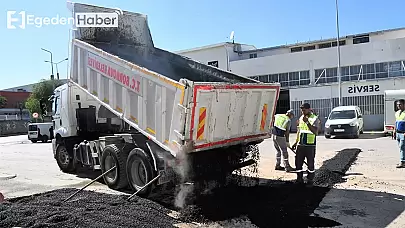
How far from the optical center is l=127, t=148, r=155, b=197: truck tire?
713 cm

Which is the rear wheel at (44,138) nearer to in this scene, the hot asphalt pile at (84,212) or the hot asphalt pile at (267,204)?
the hot asphalt pile at (84,212)

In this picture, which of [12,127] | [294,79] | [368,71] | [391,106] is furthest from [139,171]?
[12,127]

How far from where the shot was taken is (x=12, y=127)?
1994 inches

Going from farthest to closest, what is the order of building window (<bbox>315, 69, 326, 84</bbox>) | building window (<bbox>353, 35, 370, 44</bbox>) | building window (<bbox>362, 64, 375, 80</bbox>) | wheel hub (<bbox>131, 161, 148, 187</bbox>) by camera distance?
1. building window (<bbox>353, 35, 370, 44</bbox>)
2. building window (<bbox>315, 69, 326, 84</bbox>)
3. building window (<bbox>362, 64, 375, 80</bbox>)
4. wheel hub (<bbox>131, 161, 148, 187</bbox>)

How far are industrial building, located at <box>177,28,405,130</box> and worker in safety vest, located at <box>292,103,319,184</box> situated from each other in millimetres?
17175

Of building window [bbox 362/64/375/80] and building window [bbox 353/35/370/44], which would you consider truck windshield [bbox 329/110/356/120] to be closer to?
building window [bbox 362/64/375/80]

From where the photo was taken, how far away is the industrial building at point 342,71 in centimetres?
2811

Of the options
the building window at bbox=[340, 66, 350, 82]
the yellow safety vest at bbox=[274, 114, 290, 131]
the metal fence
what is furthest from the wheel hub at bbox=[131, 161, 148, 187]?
the building window at bbox=[340, 66, 350, 82]

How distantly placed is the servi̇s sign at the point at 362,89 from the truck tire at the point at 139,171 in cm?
2424

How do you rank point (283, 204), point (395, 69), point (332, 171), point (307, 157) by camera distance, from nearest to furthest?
point (283, 204) → point (307, 157) → point (332, 171) → point (395, 69)

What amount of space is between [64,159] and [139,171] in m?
4.48

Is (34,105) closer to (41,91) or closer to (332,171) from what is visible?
(41,91)

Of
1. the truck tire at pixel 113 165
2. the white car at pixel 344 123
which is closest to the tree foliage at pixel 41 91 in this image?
the white car at pixel 344 123

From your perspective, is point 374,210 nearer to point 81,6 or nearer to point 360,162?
point 360,162
